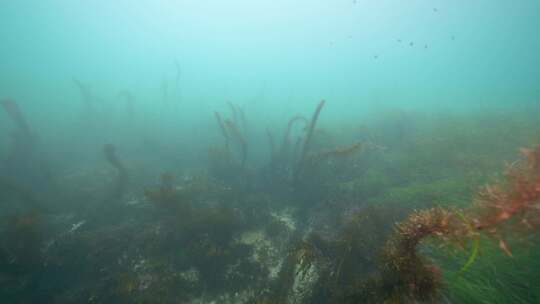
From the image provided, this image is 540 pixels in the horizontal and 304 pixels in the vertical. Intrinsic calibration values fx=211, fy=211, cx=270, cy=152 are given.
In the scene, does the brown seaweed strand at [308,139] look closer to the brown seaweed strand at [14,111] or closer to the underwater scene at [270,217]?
the underwater scene at [270,217]

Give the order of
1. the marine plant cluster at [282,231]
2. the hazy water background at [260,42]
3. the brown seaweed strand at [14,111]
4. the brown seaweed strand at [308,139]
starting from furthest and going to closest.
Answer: the hazy water background at [260,42] → the brown seaweed strand at [14,111] → the brown seaweed strand at [308,139] → the marine plant cluster at [282,231]

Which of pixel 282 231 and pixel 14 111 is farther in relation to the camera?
pixel 14 111

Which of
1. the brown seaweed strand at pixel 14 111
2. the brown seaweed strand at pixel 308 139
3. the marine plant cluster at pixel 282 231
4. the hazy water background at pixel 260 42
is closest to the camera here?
the marine plant cluster at pixel 282 231

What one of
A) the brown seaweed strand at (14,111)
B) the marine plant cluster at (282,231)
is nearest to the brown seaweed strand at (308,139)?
the marine plant cluster at (282,231)

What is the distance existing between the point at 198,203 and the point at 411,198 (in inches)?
288

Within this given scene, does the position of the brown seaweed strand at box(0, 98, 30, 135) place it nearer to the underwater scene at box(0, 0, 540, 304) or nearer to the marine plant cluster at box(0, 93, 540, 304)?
the underwater scene at box(0, 0, 540, 304)

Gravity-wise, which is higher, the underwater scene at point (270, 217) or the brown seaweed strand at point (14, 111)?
the brown seaweed strand at point (14, 111)

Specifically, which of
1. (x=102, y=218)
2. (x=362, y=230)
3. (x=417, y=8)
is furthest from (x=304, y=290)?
(x=417, y=8)

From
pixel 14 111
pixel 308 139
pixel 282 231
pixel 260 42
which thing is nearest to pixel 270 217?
pixel 282 231

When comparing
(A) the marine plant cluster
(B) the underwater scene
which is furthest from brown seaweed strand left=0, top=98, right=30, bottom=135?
(A) the marine plant cluster

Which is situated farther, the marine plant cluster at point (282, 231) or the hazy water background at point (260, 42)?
the hazy water background at point (260, 42)

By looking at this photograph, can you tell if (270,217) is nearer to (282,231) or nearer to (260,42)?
(282,231)

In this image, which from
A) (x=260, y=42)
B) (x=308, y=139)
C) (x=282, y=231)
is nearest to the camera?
(x=282, y=231)

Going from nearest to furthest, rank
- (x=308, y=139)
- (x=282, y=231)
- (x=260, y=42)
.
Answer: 1. (x=282, y=231)
2. (x=308, y=139)
3. (x=260, y=42)
